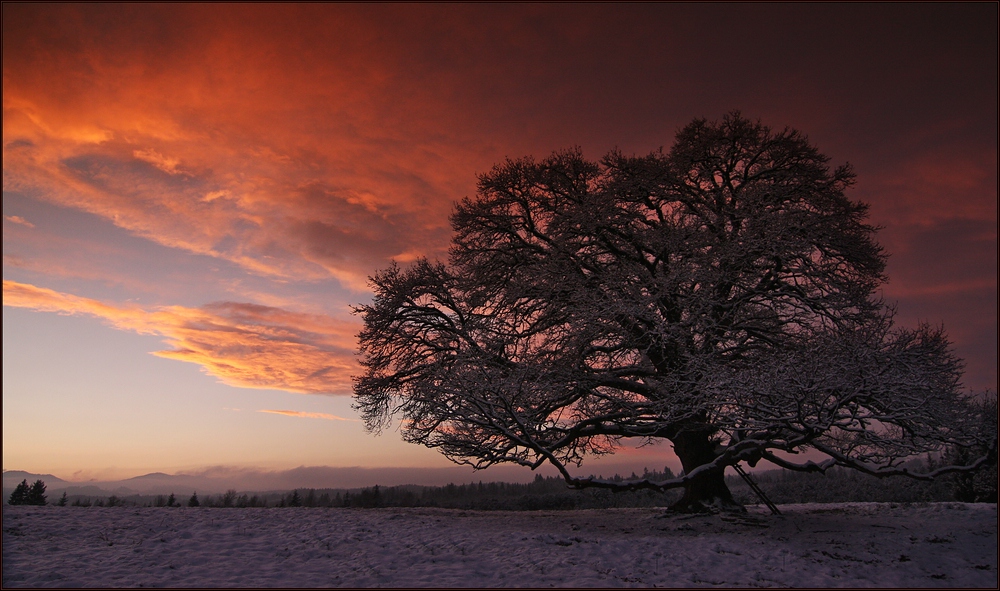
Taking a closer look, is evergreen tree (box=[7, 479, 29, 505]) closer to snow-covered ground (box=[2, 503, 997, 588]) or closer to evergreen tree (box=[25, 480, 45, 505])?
evergreen tree (box=[25, 480, 45, 505])

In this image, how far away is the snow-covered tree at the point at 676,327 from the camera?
1273 centimetres

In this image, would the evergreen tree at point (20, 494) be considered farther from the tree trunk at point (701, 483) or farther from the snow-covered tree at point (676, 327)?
the tree trunk at point (701, 483)

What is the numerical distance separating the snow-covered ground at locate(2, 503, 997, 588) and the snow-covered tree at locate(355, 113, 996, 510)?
183cm

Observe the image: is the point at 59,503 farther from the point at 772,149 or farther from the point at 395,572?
the point at 772,149

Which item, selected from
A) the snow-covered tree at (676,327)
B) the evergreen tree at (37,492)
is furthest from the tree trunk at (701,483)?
the evergreen tree at (37,492)

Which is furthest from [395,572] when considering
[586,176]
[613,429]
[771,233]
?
[586,176]

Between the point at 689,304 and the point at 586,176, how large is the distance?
629 centimetres

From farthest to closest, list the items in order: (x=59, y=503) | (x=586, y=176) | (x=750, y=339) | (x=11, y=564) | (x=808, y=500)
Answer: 1. (x=808, y=500)
2. (x=586, y=176)
3. (x=750, y=339)
4. (x=59, y=503)
5. (x=11, y=564)

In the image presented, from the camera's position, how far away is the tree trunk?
15.9 meters

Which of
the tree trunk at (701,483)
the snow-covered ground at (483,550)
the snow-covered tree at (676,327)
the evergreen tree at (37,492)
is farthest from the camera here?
the evergreen tree at (37,492)

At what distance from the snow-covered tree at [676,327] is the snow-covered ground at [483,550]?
6.01 ft

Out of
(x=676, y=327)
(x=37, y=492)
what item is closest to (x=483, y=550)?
(x=676, y=327)

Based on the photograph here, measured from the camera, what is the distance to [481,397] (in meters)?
13.8

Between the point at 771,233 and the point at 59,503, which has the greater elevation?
the point at 771,233
